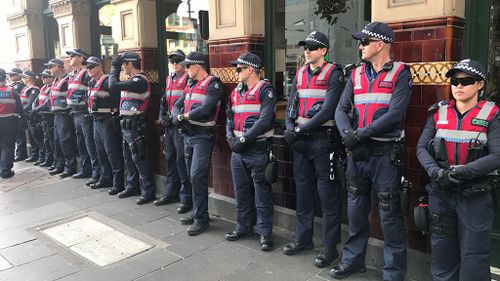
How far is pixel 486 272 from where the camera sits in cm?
317

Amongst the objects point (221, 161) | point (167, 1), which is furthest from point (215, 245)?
point (167, 1)

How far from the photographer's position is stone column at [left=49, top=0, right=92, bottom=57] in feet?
27.3

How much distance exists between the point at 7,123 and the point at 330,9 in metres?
6.93

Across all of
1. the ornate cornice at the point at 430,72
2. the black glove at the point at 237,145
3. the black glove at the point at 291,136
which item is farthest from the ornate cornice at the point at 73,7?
the ornate cornice at the point at 430,72

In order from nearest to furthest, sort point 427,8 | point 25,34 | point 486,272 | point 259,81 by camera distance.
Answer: point 486,272 < point 427,8 < point 259,81 < point 25,34

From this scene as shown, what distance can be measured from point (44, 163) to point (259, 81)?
6478 millimetres

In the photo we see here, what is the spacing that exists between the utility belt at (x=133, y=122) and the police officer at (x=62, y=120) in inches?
86.2

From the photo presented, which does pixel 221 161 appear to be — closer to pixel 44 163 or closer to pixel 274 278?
pixel 274 278

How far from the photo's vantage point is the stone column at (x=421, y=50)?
3.51 m

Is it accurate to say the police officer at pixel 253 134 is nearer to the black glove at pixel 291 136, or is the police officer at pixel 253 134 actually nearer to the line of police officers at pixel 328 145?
the line of police officers at pixel 328 145

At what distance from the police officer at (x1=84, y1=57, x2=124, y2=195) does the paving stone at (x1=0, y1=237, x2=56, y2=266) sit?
6.45 ft

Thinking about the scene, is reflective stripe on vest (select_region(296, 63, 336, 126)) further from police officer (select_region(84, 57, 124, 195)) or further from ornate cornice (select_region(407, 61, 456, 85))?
police officer (select_region(84, 57, 124, 195))

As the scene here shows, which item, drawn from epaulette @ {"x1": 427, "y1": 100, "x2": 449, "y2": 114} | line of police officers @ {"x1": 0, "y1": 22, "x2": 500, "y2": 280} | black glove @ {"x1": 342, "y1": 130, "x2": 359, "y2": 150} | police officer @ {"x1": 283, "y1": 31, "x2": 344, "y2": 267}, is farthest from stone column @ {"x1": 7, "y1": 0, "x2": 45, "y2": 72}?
epaulette @ {"x1": 427, "y1": 100, "x2": 449, "y2": 114}

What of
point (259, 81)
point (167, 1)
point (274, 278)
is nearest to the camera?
point (274, 278)
